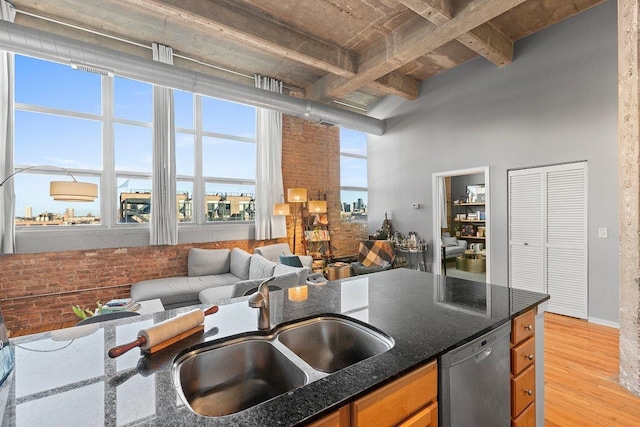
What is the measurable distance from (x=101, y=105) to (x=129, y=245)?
2081mm

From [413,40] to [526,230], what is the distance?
3091 millimetres

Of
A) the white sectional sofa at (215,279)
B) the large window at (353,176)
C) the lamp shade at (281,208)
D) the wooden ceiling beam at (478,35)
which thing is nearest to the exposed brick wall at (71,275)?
the white sectional sofa at (215,279)

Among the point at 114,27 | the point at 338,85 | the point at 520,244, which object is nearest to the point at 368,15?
the point at 338,85

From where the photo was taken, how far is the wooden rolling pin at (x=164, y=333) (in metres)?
0.96

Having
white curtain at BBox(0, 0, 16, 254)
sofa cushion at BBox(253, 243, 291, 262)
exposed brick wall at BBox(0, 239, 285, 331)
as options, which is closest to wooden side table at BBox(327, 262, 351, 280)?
sofa cushion at BBox(253, 243, 291, 262)

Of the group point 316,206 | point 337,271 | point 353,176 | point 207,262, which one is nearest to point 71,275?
point 207,262

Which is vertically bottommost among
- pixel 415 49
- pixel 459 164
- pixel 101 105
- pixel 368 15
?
pixel 459 164

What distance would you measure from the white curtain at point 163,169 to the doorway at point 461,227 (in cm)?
452

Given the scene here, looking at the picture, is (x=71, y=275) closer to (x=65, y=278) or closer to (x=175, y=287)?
(x=65, y=278)

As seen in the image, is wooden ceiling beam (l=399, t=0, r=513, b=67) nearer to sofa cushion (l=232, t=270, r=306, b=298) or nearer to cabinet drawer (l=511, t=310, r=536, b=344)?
cabinet drawer (l=511, t=310, r=536, b=344)

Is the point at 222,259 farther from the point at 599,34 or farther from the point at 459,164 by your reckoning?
the point at 599,34

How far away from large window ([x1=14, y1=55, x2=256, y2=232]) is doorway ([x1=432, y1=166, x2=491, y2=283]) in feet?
12.2

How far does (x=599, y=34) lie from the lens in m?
3.60

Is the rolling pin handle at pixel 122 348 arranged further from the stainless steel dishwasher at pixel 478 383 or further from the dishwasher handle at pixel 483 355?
the dishwasher handle at pixel 483 355
